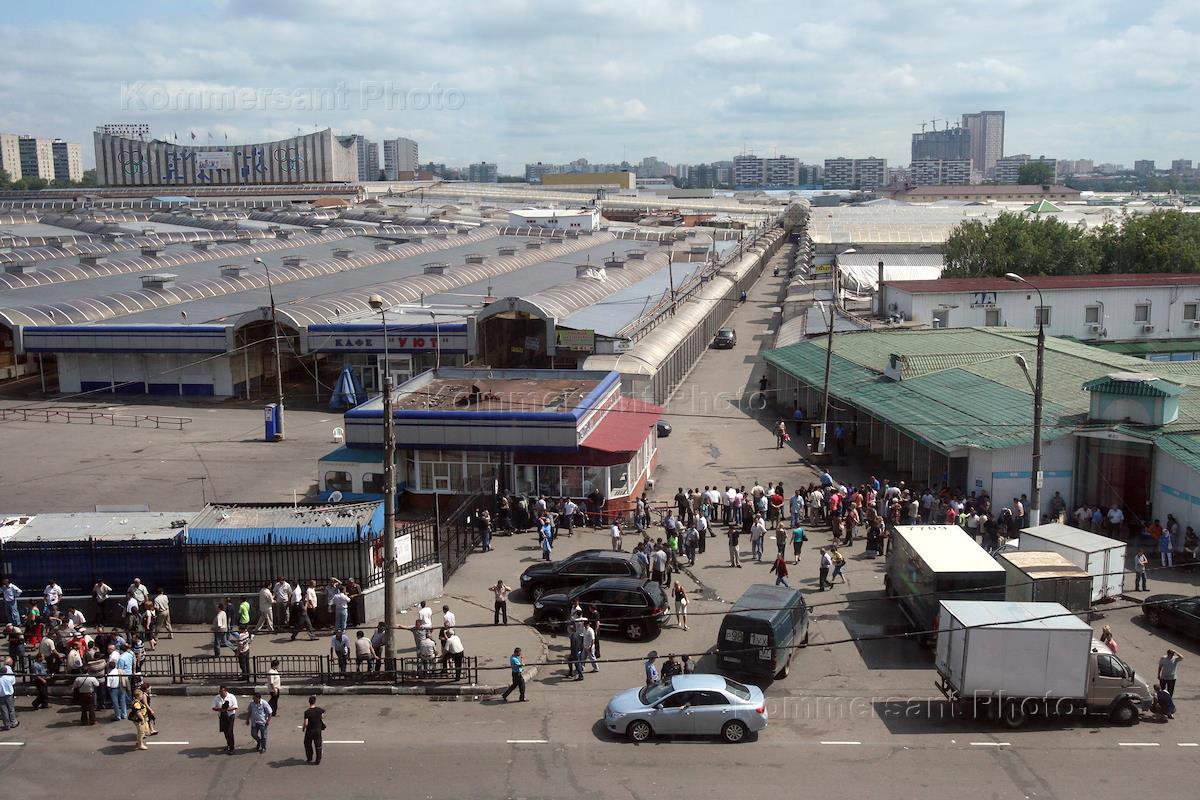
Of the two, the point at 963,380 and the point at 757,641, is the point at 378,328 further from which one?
the point at 757,641

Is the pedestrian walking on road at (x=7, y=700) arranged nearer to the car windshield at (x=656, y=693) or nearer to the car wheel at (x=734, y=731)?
the car windshield at (x=656, y=693)

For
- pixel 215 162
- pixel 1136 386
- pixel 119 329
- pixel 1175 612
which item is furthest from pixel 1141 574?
pixel 215 162

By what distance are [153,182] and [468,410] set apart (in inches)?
6467

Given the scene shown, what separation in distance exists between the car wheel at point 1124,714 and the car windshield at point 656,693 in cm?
530

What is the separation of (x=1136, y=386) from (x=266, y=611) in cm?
1963

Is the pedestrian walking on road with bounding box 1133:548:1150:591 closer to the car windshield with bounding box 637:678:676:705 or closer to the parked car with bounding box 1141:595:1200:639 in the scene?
the parked car with bounding box 1141:595:1200:639

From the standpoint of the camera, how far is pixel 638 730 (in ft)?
52.5

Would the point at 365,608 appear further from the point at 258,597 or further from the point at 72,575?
the point at 72,575

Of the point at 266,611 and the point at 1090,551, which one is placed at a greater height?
the point at 1090,551

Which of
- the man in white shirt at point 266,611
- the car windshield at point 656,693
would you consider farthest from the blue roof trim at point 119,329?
the car windshield at point 656,693

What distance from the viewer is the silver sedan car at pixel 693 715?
1596 cm

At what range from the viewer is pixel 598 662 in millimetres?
18969

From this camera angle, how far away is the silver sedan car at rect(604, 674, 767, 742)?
16.0 meters

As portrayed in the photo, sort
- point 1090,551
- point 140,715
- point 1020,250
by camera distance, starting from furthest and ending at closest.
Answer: point 1020,250, point 1090,551, point 140,715
